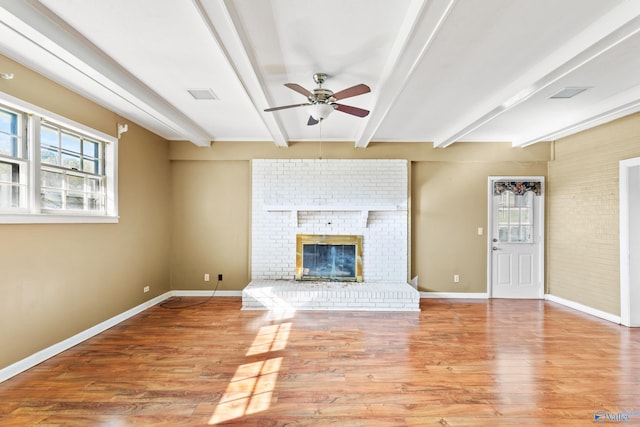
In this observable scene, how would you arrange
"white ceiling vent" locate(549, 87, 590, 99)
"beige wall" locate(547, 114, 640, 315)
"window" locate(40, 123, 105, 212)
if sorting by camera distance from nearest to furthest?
"window" locate(40, 123, 105, 212)
"white ceiling vent" locate(549, 87, 590, 99)
"beige wall" locate(547, 114, 640, 315)

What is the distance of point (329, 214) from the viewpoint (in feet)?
16.8

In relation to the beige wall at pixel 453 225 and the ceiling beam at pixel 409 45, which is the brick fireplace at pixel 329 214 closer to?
the beige wall at pixel 453 225

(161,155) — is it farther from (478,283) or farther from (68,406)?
(478,283)

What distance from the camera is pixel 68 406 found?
2.20m

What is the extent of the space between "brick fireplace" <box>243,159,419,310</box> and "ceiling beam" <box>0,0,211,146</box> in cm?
192

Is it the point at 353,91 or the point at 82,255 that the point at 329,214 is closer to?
the point at 353,91

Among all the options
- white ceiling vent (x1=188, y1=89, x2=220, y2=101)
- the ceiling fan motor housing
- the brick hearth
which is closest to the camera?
the ceiling fan motor housing

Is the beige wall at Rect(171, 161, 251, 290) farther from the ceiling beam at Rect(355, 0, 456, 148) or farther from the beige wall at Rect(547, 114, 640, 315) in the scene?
the beige wall at Rect(547, 114, 640, 315)

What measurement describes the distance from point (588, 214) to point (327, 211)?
3705 millimetres

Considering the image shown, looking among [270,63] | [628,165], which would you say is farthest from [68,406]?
[628,165]

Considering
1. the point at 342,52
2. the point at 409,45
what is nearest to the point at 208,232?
the point at 342,52

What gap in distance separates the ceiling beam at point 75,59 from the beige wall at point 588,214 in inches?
216

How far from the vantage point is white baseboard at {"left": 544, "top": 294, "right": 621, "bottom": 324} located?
3987mm

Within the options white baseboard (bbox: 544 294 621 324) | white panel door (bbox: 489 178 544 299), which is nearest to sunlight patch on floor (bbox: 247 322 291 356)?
white panel door (bbox: 489 178 544 299)
